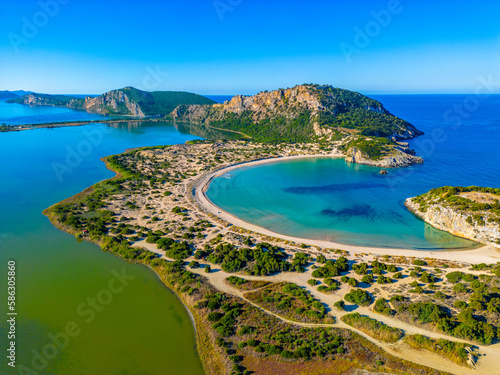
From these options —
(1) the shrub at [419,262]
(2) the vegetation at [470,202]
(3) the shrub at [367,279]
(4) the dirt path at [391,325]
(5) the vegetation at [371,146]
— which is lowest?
(4) the dirt path at [391,325]

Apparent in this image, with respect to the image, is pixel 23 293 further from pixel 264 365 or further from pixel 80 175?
pixel 80 175

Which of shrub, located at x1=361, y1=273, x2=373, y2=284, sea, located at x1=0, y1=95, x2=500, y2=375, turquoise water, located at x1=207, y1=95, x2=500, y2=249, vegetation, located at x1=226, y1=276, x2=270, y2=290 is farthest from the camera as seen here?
turquoise water, located at x1=207, y1=95, x2=500, y2=249

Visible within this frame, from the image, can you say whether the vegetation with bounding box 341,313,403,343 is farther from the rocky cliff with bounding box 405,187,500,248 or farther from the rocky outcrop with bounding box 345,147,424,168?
the rocky outcrop with bounding box 345,147,424,168

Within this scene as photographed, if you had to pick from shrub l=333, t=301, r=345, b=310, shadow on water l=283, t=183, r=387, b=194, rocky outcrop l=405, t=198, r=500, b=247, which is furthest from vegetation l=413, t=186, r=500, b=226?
shrub l=333, t=301, r=345, b=310

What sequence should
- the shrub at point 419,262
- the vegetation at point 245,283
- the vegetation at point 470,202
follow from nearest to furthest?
the vegetation at point 245,283 < the shrub at point 419,262 < the vegetation at point 470,202

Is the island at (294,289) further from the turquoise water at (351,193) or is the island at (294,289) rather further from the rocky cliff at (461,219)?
the turquoise water at (351,193)

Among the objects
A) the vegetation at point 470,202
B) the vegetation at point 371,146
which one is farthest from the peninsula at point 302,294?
the vegetation at point 371,146

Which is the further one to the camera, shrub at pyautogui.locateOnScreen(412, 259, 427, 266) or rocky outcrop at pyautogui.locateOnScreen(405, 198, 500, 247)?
rocky outcrop at pyautogui.locateOnScreen(405, 198, 500, 247)
